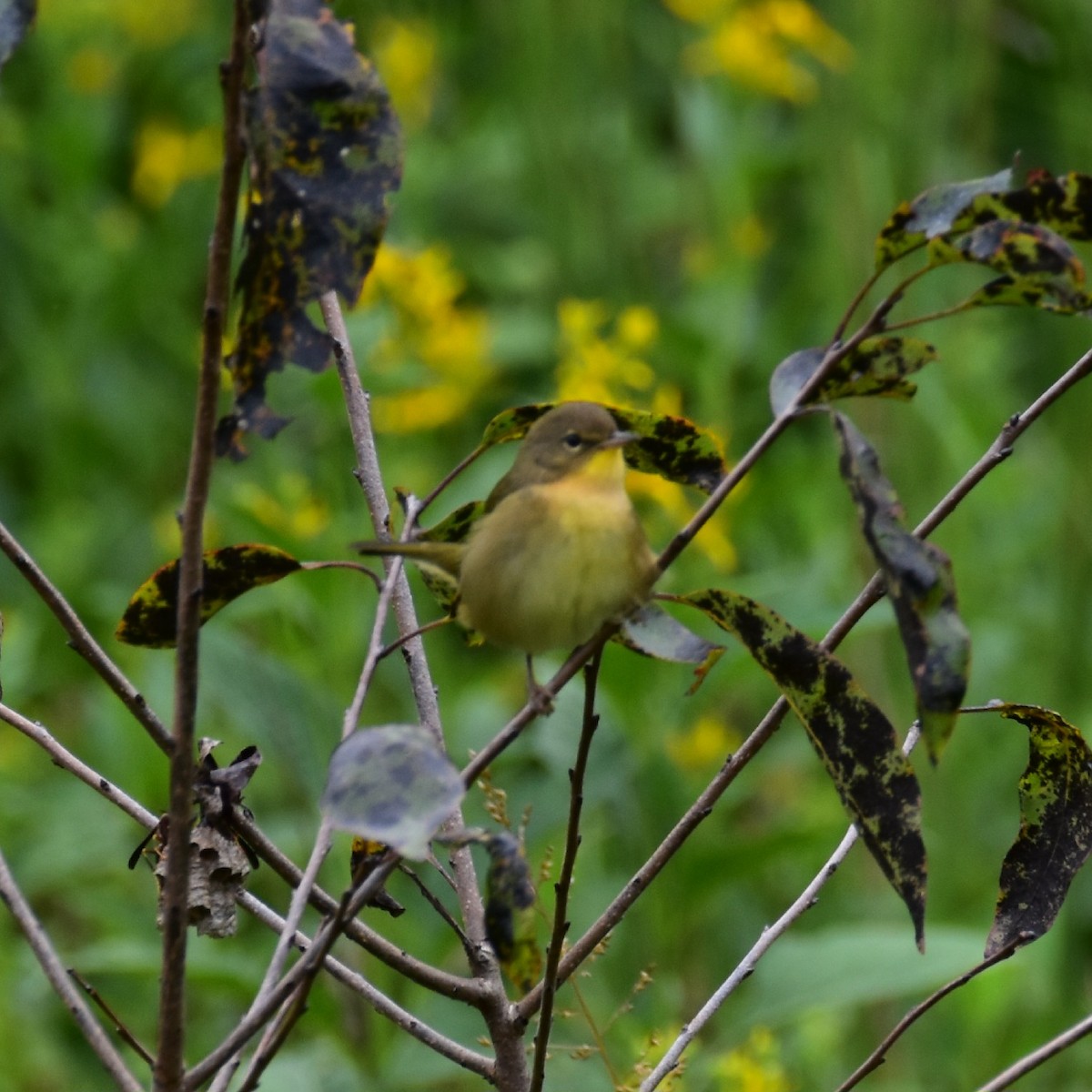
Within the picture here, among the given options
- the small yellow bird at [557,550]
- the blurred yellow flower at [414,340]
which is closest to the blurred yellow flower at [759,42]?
the blurred yellow flower at [414,340]

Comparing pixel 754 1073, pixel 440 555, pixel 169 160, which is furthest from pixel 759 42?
pixel 440 555

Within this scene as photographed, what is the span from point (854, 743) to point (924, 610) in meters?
0.16

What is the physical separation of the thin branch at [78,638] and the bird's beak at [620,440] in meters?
0.36

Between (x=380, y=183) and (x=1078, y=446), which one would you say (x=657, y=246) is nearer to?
(x=1078, y=446)

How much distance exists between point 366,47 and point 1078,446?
2.18 metres

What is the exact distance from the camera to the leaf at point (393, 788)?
818 millimetres

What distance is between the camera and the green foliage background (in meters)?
2.36

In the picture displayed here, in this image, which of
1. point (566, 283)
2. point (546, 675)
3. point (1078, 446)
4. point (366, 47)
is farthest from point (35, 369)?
point (1078, 446)

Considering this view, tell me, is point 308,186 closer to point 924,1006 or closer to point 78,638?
point 78,638

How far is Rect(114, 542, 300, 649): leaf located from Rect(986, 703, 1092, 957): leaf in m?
0.49

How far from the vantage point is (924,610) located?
814 millimetres

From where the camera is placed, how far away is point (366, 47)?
408 centimetres

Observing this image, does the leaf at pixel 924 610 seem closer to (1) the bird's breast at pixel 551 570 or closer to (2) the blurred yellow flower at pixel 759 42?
(1) the bird's breast at pixel 551 570

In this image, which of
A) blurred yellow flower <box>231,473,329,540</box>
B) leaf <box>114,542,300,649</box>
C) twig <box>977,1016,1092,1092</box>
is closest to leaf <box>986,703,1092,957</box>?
twig <box>977,1016,1092,1092</box>
